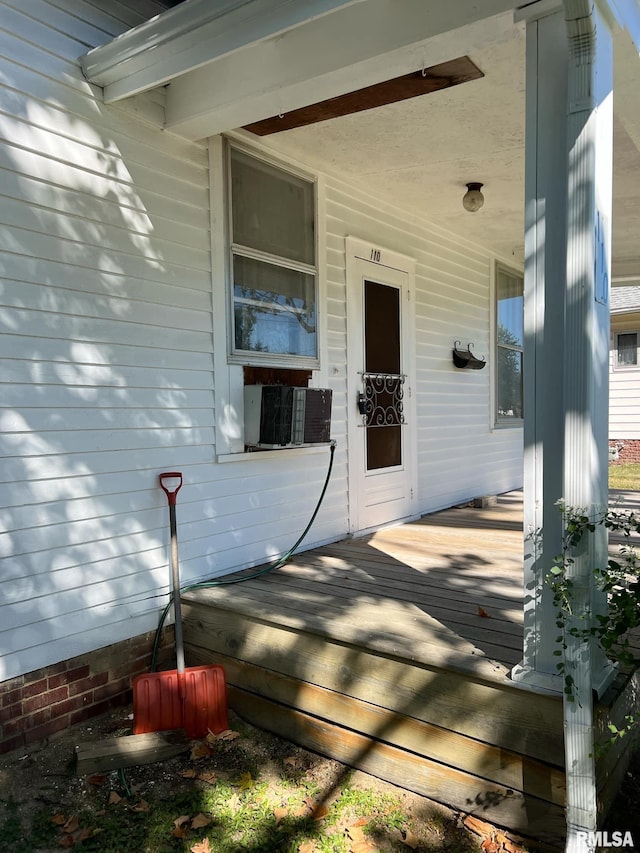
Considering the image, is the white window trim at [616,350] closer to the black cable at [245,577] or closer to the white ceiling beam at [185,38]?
the black cable at [245,577]

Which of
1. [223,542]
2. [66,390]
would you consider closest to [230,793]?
[223,542]

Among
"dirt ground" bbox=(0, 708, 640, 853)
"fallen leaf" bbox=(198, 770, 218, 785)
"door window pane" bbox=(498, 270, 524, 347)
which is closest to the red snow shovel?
"dirt ground" bbox=(0, 708, 640, 853)

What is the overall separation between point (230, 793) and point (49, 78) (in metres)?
2.88

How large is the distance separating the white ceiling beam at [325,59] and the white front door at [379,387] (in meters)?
1.60

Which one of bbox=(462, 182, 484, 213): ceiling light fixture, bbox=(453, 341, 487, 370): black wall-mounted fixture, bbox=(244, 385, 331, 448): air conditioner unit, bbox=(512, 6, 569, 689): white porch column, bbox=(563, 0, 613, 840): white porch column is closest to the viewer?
bbox=(563, 0, 613, 840): white porch column

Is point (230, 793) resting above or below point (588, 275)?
below

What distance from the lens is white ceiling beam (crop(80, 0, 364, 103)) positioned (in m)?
2.21

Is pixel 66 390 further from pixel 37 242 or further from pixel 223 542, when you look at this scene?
pixel 223 542

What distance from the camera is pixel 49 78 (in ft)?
8.17

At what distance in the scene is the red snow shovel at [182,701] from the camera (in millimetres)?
2510

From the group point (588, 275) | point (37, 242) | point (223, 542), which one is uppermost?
point (37, 242)

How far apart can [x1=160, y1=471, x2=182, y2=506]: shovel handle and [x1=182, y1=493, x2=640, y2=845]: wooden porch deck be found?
520 mm

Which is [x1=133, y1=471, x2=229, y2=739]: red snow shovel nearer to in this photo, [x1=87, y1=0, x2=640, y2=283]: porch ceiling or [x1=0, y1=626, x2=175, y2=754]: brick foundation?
→ [x1=0, y1=626, x2=175, y2=754]: brick foundation

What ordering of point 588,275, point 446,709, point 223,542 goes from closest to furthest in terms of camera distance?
1. point 588,275
2. point 446,709
3. point 223,542
